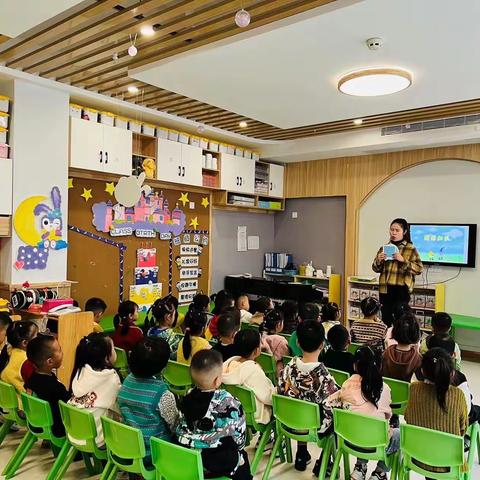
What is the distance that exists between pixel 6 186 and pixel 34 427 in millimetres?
2490

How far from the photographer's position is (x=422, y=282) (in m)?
6.53

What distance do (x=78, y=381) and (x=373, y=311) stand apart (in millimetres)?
2647

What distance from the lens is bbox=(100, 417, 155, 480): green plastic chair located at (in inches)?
85.2

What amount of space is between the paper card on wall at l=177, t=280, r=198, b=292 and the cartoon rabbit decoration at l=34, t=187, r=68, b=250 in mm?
2182

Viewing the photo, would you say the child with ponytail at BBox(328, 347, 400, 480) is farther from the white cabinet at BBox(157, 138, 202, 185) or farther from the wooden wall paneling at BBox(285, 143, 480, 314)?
the wooden wall paneling at BBox(285, 143, 480, 314)

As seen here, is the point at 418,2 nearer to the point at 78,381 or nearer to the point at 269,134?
the point at 78,381

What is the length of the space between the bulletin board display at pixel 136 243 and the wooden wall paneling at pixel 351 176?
70.0 inches

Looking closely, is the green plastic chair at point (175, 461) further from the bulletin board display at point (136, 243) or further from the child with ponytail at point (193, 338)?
the bulletin board display at point (136, 243)

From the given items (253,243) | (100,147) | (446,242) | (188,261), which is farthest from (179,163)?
(446,242)

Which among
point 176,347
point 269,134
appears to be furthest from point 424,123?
point 176,347

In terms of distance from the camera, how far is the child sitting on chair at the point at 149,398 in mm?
2279

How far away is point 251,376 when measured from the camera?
112 inches

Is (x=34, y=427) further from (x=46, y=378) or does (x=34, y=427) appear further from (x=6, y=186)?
(x=6, y=186)

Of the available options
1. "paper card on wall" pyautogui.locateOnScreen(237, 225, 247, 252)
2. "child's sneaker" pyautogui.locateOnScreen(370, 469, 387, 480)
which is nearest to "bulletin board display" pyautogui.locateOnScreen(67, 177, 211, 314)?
"paper card on wall" pyautogui.locateOnScreen(237, 225, 247, 252)
